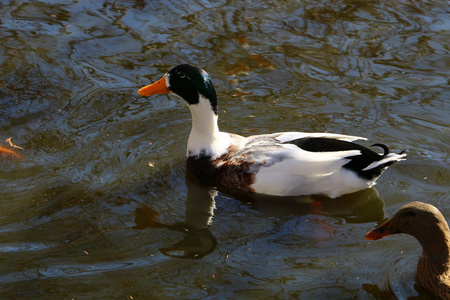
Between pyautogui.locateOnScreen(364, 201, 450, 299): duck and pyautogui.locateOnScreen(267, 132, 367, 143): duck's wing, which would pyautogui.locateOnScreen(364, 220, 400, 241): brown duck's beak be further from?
pyautogui.locateOnScreen(267, 132, 367, 143): duck's wing

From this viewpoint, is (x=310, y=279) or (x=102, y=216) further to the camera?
(x=102, y=216)

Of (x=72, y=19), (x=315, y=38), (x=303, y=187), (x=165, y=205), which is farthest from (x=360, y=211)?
(x=72, y=19)

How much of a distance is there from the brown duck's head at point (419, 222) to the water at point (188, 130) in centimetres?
32

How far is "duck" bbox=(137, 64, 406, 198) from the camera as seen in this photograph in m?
5.52

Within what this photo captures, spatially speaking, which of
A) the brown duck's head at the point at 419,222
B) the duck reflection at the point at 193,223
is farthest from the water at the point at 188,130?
the brown duck's head at the point at 419,222

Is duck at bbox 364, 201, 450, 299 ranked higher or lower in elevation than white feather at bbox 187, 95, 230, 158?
higher

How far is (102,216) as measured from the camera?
5.27m

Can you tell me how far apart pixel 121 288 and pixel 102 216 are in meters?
0.96

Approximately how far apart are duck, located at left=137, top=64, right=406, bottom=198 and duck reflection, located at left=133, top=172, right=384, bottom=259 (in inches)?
2.7

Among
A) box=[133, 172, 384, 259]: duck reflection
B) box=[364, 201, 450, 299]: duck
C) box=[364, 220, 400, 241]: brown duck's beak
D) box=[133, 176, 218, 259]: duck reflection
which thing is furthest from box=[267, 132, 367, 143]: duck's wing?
box=[364, 201, 450, 299]: duck

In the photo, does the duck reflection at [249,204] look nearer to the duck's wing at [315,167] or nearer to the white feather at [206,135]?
the duck's wing at [315,167]

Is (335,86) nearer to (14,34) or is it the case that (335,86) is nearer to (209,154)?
(209,154)

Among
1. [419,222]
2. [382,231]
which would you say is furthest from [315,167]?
[419,222]

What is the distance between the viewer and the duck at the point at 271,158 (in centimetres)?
552
